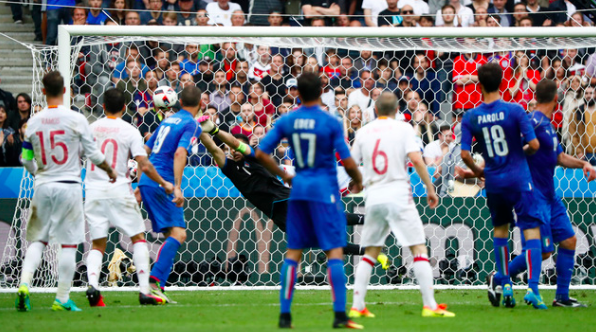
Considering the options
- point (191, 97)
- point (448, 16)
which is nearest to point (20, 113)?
point (191, 97)

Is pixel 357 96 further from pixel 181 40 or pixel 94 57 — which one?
pixel 94 57

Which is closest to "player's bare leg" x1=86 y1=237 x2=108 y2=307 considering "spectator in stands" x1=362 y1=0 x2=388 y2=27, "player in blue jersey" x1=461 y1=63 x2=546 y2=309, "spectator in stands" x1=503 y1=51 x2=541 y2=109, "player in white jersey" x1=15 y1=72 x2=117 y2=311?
"player in white jersey" x1=15 y1=72 x2=117 y2=311

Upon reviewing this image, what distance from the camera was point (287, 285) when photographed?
6.58 metres

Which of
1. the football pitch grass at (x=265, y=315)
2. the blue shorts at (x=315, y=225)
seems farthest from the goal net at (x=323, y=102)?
→ the blue shorts at (x=315, y=225)

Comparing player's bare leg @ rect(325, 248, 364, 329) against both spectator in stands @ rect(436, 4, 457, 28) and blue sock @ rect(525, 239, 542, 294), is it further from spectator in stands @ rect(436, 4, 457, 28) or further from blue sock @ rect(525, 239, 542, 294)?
spectator in stands @ rect(436, 4, 457, 28)

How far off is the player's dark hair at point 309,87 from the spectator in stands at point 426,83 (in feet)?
19.8

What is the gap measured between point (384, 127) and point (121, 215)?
9.68 ft

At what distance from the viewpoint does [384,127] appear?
748cm

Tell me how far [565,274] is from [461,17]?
808 centimetres

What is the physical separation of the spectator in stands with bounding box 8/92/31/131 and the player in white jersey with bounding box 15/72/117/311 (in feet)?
17.2

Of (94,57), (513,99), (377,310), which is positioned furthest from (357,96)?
(377,310)

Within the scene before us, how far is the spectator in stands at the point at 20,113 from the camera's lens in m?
13.1

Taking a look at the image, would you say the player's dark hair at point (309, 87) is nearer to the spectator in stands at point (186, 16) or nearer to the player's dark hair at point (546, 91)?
the player's dark hair at point (546, 91)

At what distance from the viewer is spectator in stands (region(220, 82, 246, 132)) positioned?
12.6 m
